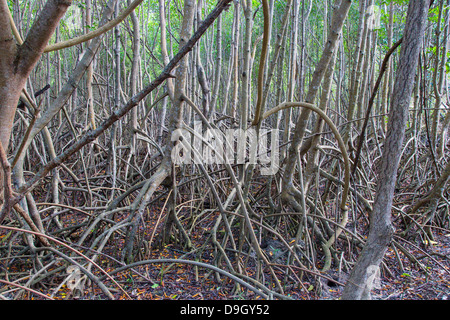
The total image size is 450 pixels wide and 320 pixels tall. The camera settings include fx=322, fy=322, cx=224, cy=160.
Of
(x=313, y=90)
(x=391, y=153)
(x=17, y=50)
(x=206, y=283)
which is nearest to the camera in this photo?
(x=17, y=50)

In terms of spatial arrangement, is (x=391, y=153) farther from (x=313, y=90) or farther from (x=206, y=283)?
(x=206, y=283)

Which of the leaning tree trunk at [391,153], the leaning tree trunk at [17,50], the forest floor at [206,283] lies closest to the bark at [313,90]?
the forest floor at [206,283]

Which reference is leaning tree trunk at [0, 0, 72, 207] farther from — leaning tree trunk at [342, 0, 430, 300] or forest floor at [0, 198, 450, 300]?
forest floor at [0, 198, 450, 300]

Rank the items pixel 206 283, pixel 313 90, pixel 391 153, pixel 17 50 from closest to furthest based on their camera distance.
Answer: pixel 17 50, pixel 391 153, pixel 206 283, pixel 313 90

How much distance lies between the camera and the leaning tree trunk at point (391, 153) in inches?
38.4

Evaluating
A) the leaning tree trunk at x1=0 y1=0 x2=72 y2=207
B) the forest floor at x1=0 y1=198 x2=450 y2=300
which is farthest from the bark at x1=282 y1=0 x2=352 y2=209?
the leaning tree trunk at x1=0 y1=0 x2=72 y2=207

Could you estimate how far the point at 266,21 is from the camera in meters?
1.31

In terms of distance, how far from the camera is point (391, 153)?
1043 mm

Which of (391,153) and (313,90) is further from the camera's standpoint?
(313,90)

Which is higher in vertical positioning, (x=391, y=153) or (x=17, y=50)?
(x=17, y=50)

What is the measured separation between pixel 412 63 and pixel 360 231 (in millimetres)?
2059

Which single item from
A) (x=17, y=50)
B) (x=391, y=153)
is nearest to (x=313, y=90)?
(x=391, y=153)

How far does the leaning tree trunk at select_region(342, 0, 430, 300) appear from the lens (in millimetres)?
976
